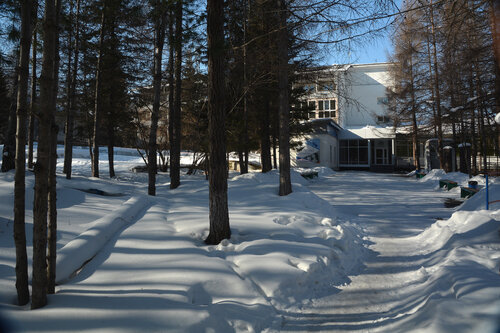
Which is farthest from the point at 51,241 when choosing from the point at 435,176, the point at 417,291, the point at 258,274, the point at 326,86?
the point at 435,176

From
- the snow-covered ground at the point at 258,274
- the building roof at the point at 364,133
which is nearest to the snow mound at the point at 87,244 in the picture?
the snow-covered ground at the point at 258,274

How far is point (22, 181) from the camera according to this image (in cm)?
294

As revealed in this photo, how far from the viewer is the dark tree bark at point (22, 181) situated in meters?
2.86

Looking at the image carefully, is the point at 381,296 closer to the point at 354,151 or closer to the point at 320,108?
the point at 320,108

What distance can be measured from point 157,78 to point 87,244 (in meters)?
7.27

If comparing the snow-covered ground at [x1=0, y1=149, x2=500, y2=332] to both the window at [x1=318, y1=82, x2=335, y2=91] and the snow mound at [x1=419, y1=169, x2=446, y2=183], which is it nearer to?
the window at [x1=318, y1=82, x2=335, y2=91]

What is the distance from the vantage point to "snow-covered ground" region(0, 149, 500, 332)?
289cm

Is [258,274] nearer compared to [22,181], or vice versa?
[22,181]

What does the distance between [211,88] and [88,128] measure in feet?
48.6

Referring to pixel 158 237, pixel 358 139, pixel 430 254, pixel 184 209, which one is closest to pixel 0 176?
pixel 184 209

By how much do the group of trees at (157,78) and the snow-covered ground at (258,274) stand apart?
55cm

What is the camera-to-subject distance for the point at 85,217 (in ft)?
20.9

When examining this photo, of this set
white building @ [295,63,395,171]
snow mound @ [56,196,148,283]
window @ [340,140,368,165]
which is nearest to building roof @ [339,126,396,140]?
white building @ [295,63,395,171]

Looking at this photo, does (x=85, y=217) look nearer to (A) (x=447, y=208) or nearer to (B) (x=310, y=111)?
(A) (x=447, y=208)
